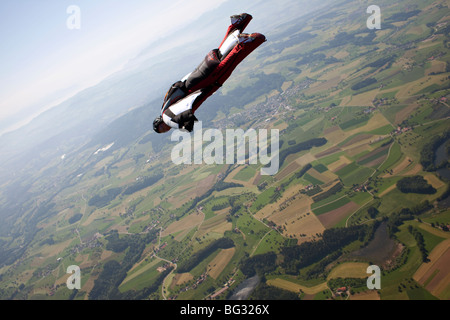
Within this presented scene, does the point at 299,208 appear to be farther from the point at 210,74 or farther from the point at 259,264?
the point at 210,74

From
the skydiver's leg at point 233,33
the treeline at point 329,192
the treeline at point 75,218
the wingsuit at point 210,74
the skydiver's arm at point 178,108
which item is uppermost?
the skydiver's leg at point 233,33

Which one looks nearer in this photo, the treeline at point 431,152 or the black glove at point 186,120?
the black glove at point 186,120

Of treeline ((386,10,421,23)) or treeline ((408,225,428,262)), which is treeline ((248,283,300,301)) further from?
treeline ((386,10,421,23))


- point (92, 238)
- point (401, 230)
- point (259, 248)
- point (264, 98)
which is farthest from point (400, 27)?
point (92, 238)

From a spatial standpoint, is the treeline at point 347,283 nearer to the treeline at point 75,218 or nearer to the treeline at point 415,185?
the treeline at point 415,185

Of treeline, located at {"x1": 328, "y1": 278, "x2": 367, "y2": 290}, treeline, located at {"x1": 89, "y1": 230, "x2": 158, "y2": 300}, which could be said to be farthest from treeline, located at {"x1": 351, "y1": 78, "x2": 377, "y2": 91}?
treeline, located at {"x1": 89, "y1": 230, "x2": 158, "y2": 300}

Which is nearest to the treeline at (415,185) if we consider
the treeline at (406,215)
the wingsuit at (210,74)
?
the treeline at (406,215)
